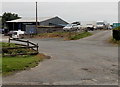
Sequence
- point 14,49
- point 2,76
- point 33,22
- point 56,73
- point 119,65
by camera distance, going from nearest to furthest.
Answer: point 2,76 < point 56,73 < point 119,65 < point 14,49 < point 33,22

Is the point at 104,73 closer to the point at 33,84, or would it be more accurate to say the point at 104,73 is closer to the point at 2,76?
the point at 33,84

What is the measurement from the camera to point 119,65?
12930mm

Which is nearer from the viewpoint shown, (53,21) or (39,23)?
(39,23)

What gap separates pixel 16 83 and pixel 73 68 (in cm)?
388

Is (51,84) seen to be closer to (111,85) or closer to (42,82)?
(42,82)

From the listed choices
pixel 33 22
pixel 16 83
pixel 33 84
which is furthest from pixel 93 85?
pixel 33 22

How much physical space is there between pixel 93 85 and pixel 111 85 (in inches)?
25.6

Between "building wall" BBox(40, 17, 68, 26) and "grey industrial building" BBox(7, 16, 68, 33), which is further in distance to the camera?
"building wall" BBox(40, 17, 68, 26)

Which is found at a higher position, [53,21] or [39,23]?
[53,21]

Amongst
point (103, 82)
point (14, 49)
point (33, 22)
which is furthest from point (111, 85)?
point (33, 22)

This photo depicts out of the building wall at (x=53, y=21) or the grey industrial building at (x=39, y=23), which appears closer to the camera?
the grey industrial building at (x=39, y=23)

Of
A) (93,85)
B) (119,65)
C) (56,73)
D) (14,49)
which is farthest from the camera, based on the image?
(14,49)

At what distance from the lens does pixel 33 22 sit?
2744 inches

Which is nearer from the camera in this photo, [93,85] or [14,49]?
[93,85]
